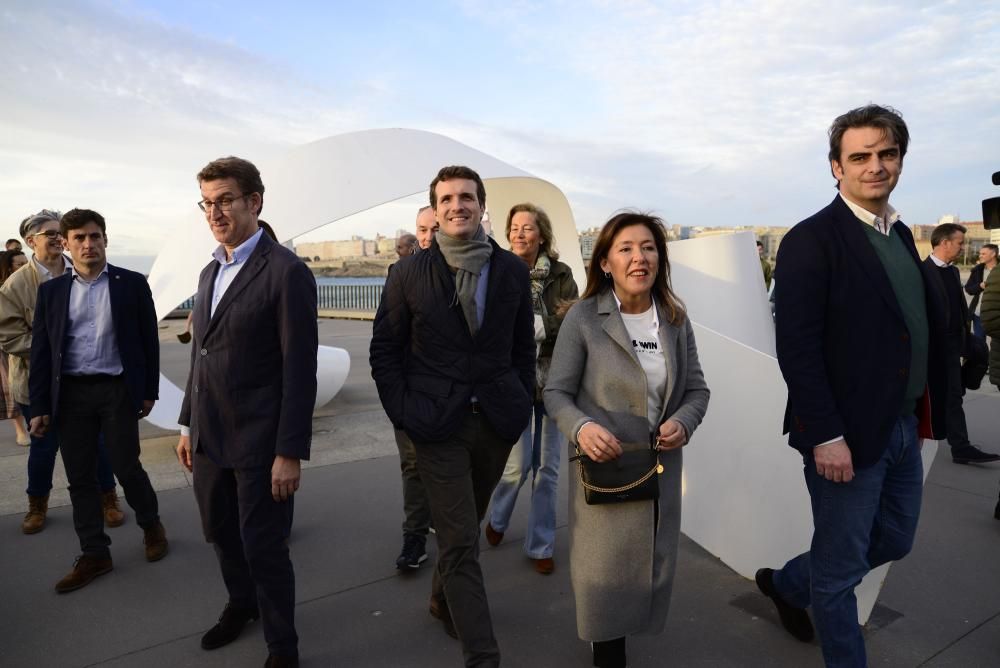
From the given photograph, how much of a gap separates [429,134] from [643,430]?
4.83m

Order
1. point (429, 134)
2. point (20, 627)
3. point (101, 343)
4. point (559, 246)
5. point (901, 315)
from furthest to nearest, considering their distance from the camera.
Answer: point (559, 246), point (429, 134), point (101, 343), point (20, 627), point (901, 315)

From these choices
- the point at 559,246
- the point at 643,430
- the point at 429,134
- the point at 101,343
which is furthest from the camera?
the point at 559,246

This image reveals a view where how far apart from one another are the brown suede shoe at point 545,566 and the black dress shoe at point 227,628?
55.8 inches

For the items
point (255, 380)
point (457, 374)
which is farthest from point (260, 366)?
point (457, 374)

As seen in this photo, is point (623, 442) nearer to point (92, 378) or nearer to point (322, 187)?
point (92, 378)

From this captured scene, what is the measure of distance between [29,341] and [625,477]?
4.07 metres

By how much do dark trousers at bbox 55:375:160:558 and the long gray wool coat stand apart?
2453mm

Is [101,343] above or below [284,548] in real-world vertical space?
above

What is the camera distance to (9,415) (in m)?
5.08

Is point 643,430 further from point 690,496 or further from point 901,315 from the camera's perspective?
point 690,496

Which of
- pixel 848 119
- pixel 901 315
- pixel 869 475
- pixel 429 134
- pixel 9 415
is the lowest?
pixel 9 415

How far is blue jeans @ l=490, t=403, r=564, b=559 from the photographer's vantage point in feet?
11.6

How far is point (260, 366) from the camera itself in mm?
2518

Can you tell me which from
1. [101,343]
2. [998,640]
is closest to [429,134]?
[101,343]
